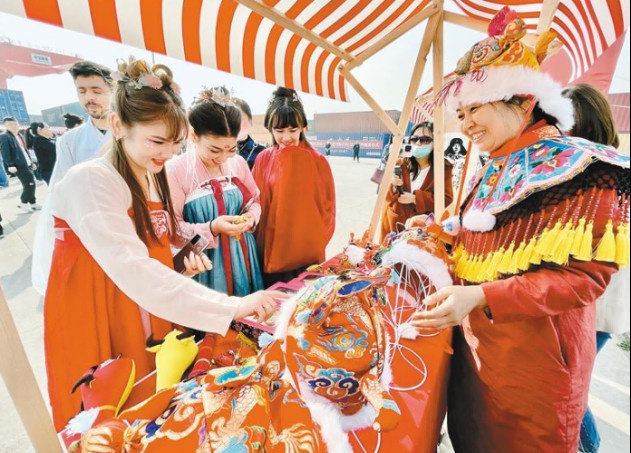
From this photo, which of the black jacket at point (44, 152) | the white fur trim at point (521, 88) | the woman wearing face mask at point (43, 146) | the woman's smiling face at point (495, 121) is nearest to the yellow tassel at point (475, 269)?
the woman's smiling face at point (495, 121)

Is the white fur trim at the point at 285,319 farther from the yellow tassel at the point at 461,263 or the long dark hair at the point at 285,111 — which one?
the long dark hair at the point at 285,111

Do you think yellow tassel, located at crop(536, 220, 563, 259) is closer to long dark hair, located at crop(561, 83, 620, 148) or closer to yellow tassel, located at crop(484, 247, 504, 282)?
yellow tassel, located at crop(484, 247, 504, 282)

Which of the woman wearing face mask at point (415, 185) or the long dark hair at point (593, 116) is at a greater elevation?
the long dark hair at point (593, 116)

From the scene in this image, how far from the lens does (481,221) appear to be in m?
0.96

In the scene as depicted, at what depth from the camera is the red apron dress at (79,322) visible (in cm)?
96

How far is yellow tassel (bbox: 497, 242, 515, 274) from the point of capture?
0.86 m

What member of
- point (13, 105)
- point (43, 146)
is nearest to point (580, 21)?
point (13, 105)

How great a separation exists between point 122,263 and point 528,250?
1.25 metres

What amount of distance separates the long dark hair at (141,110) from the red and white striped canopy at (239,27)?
28 centimetres

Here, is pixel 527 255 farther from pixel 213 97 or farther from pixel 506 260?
pixel 213 97

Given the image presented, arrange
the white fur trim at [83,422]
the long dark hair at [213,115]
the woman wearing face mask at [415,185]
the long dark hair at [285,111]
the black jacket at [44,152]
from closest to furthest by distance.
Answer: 1. the white fur trim at [83,422]
2. the long dark hair at [213,115]
3. the long dark hair at [285,111]
4. the black jacket at [44,152]
5. the woman wearing face mask at [415,185]

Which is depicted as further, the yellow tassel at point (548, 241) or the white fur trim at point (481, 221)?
the white fur trim at point (481, 221)

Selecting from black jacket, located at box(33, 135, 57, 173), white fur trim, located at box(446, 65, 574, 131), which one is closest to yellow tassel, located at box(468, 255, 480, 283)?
white fur trim, located at box(446, 65, 574, 131)

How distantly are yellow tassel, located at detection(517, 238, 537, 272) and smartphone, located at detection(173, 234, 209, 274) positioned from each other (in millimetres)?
1239
